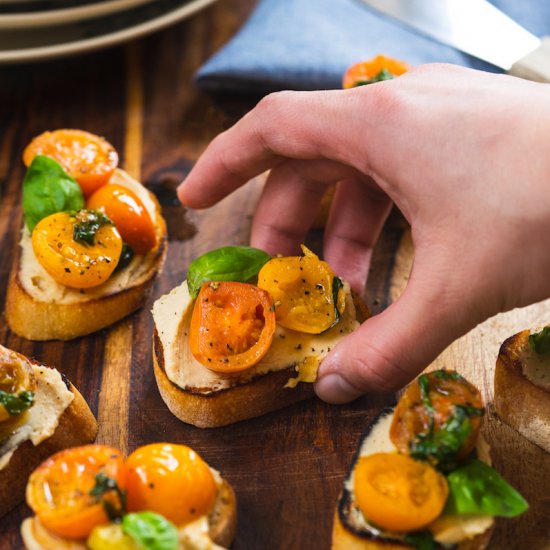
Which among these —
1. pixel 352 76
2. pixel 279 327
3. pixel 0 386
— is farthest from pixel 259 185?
pixel 0 386

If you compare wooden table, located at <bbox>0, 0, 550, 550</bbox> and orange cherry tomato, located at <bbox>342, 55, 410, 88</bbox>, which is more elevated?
orange cherry tomato, located at <bbox>342, 55, 410, 88</bbox>

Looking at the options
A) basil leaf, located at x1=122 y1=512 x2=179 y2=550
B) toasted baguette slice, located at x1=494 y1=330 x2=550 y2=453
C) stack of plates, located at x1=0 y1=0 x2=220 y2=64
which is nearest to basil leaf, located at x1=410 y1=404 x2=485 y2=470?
toasted baguette slice, located at x1=494 y1=330 x2=550 y2=453

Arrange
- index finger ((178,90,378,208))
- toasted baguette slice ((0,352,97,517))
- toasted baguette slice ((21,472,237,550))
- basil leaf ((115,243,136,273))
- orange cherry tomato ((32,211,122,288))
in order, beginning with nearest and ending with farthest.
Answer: toasted baguette slice ((21,472,237,550))
toasted baguette slice ((0,352,97,517))
index finger ((178,90,378,208))
orange cherry tomato ((32,211,122,288))
basil leaf ((115,243,136,273))

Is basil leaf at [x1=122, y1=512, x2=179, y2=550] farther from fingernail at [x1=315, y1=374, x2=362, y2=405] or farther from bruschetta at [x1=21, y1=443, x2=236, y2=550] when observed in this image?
fingernail at [x1=315, y1=374, x2=362, y2=405]

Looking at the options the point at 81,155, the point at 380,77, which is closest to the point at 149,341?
the point at 81,155

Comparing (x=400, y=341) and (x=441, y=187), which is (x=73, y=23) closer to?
(x=441, y=187)

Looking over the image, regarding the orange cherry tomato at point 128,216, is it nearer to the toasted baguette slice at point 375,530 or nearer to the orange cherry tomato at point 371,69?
the orange cherry tomato at point 371,69

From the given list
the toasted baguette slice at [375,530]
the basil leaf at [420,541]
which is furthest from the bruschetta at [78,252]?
the basil leaf at [420,541]
